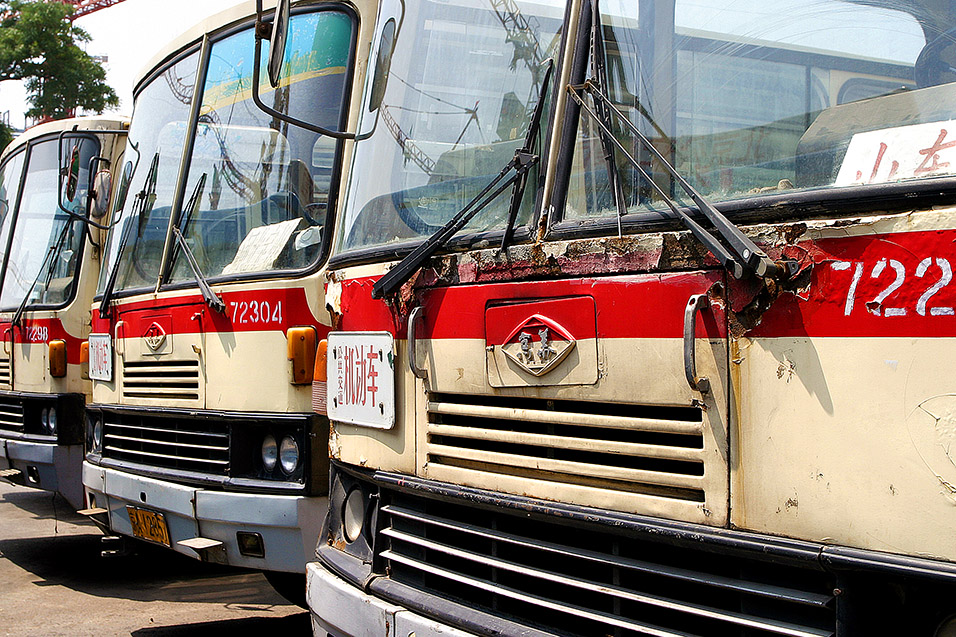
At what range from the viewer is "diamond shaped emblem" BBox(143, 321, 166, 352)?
5.21m

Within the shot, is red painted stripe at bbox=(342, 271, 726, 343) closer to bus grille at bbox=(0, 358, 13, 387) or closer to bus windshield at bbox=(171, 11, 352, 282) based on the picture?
bus windshield at bbox=(171, 11, 352, 282)

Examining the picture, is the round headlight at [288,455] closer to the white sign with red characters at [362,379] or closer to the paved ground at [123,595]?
the white sign with red characters at [362,379]

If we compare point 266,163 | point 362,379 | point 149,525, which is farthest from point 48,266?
point 362,379

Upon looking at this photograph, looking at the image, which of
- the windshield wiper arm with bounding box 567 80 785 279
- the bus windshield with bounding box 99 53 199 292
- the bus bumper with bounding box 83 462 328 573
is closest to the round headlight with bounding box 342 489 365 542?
the bus bumper with bounding box 83 462 328 573

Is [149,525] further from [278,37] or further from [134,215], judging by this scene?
[278,37]

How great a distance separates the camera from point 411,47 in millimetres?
3584

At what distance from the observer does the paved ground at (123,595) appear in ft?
18.3

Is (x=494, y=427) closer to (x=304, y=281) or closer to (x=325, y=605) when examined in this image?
(x=325, y=605)

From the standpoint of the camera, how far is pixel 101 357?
5852 mm

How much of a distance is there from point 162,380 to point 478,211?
279 cm

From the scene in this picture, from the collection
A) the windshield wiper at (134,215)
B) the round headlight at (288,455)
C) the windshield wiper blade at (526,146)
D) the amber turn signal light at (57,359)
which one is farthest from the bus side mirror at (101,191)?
the windshield wiper blade at (526,146)

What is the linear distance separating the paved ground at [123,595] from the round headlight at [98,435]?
643mm

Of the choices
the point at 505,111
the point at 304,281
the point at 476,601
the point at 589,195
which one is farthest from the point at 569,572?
the point at 304,281

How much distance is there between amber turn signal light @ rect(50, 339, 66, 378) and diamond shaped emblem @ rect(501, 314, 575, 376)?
18.3ft
